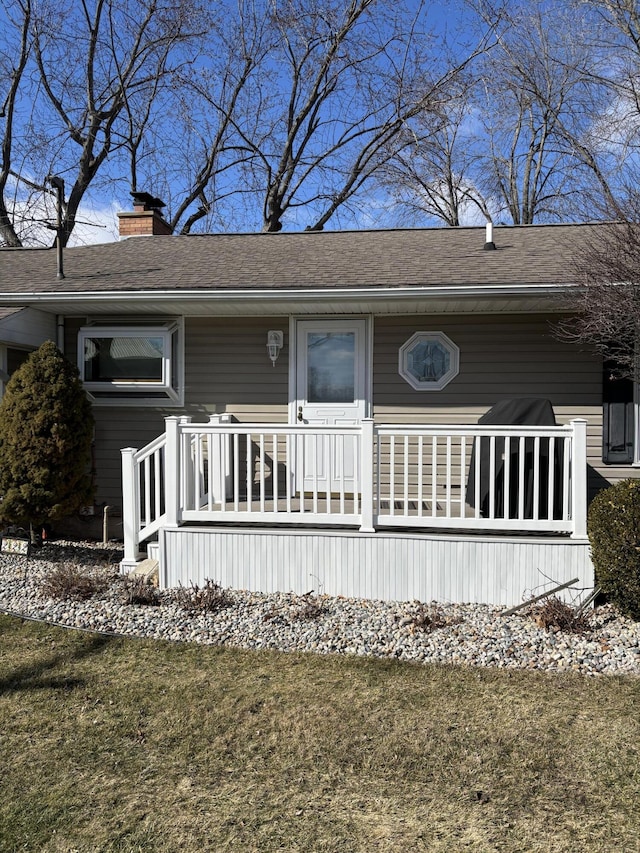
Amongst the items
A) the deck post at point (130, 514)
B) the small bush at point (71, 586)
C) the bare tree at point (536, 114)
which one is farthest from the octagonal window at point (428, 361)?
the bare tree at point (536, 114)

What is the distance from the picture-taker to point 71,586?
5129 mm

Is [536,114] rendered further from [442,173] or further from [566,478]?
[566,478]

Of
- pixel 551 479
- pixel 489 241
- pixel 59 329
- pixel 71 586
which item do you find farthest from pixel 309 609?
pixel 489 241

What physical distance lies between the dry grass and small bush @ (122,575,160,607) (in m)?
0.75

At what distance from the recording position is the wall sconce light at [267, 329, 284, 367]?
23.0 ft

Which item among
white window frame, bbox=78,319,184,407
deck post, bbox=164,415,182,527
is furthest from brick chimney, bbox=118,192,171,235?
deck post, bbox=164,415,182,527

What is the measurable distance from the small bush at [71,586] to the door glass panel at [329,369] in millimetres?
3055

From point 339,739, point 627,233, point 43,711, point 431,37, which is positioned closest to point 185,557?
point 43,711

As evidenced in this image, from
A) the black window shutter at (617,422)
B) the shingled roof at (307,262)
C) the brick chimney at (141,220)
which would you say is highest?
the brick chimney at (141,220)

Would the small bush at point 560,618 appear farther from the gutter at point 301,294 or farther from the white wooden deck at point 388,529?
the gutter at point 301,294

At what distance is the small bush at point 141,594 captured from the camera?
4.97 meters

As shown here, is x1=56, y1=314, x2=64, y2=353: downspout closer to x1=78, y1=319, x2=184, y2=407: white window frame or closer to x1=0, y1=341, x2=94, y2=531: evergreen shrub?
x1=78, y1=319, x2=184, y2=407: white window frame

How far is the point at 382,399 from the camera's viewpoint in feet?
23.1

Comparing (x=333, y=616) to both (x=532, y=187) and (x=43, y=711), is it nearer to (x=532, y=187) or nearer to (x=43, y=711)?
(x=43, y=711)
